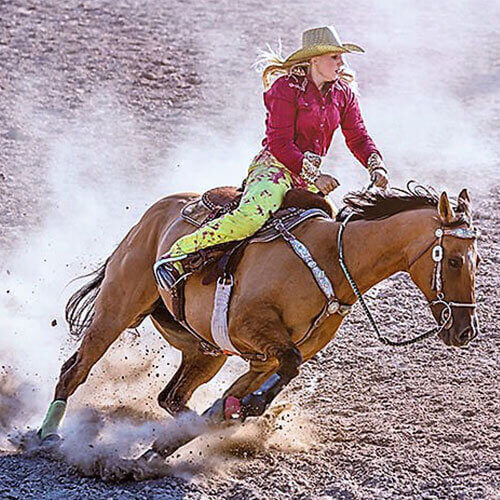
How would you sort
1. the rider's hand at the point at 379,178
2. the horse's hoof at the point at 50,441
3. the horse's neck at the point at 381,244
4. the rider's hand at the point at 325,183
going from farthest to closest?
the horse's hoof at the point at 50,441 → the rider's hand at the point at 379,178 → the rider's hand at the point at 325,183 → the horse's neck at the point at 381,244

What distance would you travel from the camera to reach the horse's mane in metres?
5.50

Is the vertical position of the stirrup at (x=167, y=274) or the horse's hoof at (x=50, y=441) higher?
the stirrup at (x=167, y=274)

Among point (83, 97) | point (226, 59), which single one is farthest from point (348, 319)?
point (226, 59)

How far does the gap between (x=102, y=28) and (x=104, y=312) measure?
30.0 feet

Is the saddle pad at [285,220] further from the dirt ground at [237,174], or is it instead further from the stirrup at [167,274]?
the dirt ground at [237,174]

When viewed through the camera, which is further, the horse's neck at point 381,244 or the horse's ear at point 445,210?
the horse's neck at point 381,244

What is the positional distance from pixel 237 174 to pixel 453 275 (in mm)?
5955

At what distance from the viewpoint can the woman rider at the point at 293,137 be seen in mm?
5785

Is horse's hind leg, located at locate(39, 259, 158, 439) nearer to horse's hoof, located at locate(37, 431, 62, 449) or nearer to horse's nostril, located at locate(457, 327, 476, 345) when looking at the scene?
horse's hoof, located at locate(37, 431, 62, 449)

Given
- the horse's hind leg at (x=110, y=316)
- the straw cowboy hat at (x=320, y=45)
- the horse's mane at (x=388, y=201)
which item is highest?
the straw cowboy hat at (x=320, y=45)

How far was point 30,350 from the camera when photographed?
7.71m

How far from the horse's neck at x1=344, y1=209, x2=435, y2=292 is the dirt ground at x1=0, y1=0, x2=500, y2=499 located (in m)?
1.03

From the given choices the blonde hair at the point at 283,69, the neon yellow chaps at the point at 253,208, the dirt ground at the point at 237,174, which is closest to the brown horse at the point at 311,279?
the neon yellow chaps at the point at 253,208

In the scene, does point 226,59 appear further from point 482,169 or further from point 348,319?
point 348,319
